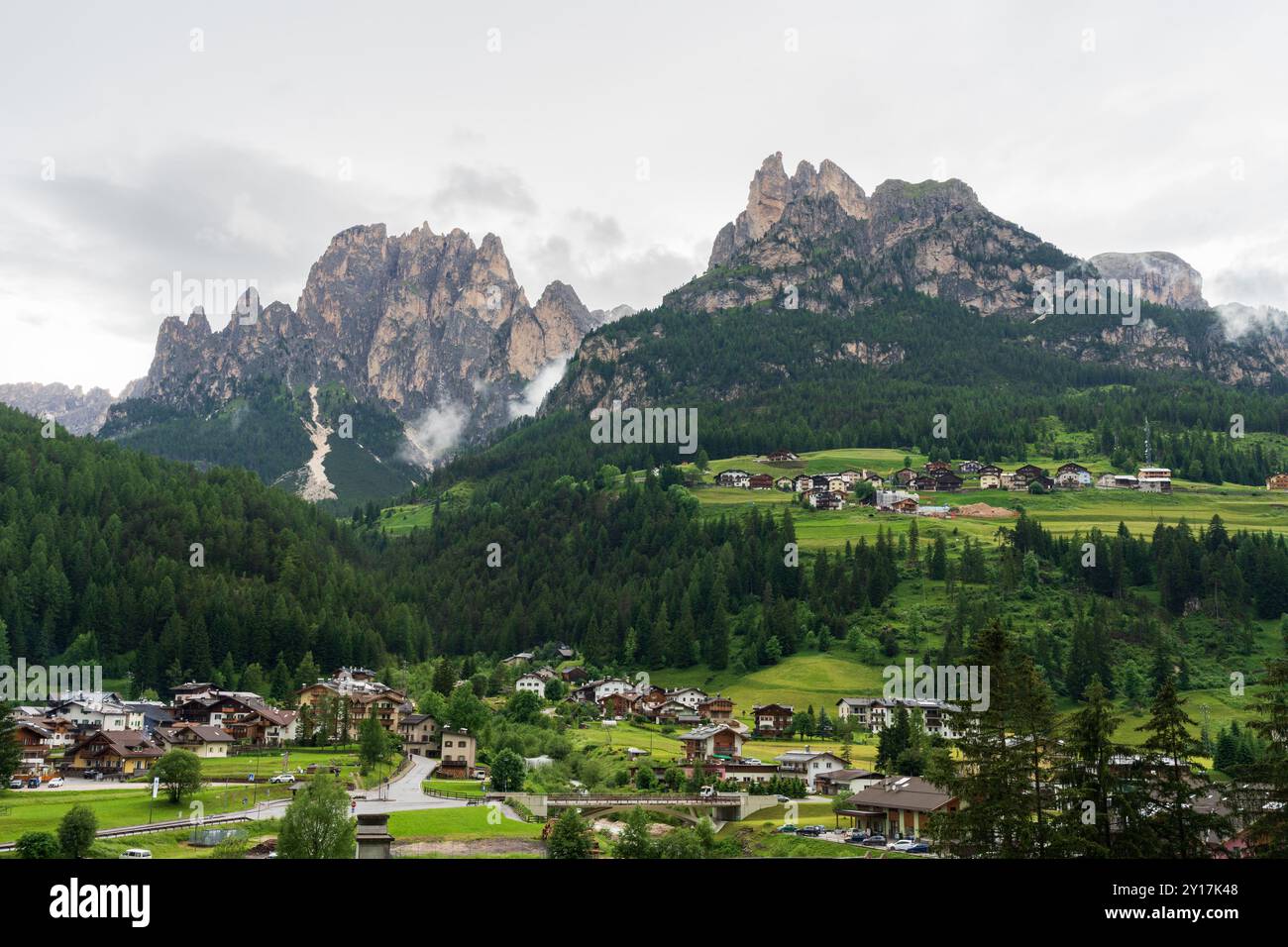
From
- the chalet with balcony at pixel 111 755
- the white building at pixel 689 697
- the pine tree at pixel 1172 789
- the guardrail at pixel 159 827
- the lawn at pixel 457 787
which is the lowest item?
the white building at pixel 689 697

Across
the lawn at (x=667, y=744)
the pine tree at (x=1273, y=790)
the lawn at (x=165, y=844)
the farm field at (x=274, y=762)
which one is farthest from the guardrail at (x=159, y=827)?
the pine tree at (x=1273, y=790)

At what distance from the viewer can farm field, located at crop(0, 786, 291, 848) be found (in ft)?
201

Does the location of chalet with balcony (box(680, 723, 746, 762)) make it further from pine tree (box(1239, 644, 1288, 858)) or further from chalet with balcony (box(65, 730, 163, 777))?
pine tree (box(1239, 644, 1288, 858))

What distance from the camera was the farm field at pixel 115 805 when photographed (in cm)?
6122

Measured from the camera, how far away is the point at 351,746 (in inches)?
4437

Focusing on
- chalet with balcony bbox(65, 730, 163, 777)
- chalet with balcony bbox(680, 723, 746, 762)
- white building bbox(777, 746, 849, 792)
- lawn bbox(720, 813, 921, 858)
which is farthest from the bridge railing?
chalet with balcony bbox(65, 730, 163, 777)

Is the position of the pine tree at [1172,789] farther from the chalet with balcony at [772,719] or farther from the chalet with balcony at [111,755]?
the chalet with balcony at [111,755]

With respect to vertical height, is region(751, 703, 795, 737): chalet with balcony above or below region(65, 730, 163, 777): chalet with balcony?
below

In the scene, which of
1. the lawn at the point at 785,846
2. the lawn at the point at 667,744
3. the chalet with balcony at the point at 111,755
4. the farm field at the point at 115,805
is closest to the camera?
the farm field at the point at 115,805

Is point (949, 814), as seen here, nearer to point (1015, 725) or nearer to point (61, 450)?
point (1015, 725)

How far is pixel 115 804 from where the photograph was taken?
72.0 meters
